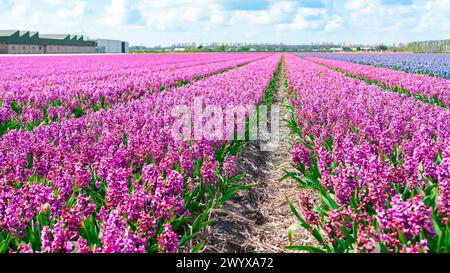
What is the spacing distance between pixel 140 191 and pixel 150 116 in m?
4.76

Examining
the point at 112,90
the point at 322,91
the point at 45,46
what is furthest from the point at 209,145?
the point at 45,46

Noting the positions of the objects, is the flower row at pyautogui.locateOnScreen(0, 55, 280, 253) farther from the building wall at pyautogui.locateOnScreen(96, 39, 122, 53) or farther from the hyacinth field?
the building wall at pyautogui.locateOnScreen(96, 39, 122, 53)

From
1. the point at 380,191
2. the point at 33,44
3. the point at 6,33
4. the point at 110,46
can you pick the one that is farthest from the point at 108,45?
the point at 380,191

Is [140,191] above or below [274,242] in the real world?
above

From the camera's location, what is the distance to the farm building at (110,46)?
151125 millimetres

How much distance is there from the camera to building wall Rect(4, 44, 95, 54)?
9918 cm

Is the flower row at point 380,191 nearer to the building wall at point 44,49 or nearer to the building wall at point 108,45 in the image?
the building wall at point 44,49

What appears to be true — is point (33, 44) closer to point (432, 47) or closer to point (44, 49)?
point (44, 49)

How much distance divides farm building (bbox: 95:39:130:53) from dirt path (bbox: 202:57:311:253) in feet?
498

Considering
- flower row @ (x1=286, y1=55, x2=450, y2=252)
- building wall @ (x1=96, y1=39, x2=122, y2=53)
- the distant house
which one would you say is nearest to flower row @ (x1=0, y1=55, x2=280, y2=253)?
flower row @ (x1=286, y1=55, x2=450, y2=252)

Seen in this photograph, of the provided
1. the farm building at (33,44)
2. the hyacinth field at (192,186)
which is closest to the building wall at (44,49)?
the farm building at (33,44)

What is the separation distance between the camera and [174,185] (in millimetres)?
4289

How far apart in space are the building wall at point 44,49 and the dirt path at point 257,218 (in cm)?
10556
